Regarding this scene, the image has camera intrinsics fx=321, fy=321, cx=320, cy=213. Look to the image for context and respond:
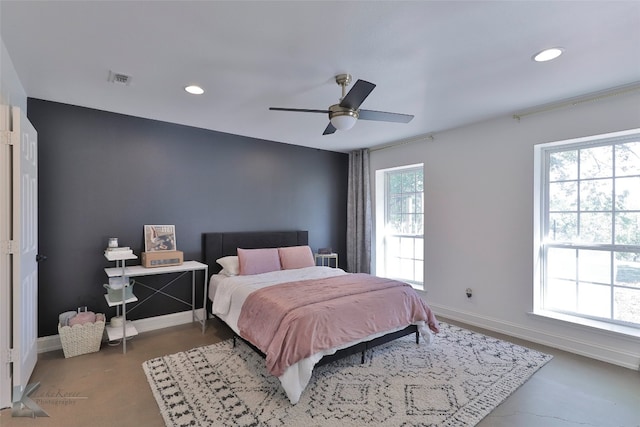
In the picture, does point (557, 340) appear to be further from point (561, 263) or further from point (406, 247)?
point (406, 247)

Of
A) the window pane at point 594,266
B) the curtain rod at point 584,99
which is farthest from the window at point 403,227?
A: the window pane at point 594,266

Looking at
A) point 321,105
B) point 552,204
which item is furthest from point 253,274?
point 552,204

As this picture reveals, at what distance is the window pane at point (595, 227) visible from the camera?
3062mm

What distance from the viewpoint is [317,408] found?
2199 millimetres

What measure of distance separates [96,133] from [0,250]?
1696 millimetres

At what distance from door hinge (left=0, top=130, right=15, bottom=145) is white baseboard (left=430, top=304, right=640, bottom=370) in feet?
15.1

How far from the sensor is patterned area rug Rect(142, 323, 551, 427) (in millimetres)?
2100

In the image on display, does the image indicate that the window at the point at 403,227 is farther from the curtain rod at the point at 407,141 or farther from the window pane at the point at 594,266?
the window pane at the point at 594,266

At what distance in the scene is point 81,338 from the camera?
9.80ft

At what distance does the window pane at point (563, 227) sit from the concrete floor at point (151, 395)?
1.15 metres

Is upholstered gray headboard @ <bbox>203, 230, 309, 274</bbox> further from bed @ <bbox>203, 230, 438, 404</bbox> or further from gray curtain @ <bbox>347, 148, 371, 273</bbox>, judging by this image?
gray curtain @ <bbox>347, 148, 371, 273</bbox>

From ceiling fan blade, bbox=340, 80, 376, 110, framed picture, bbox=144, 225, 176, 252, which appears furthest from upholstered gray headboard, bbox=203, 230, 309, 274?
ceiling fan blade, bbox=340, 80, 376, 110

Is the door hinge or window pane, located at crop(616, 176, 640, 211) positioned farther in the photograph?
window pane, located at crop(616, 176, 640, 211)

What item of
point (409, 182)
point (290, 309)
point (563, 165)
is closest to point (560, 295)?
point (563, 165)
